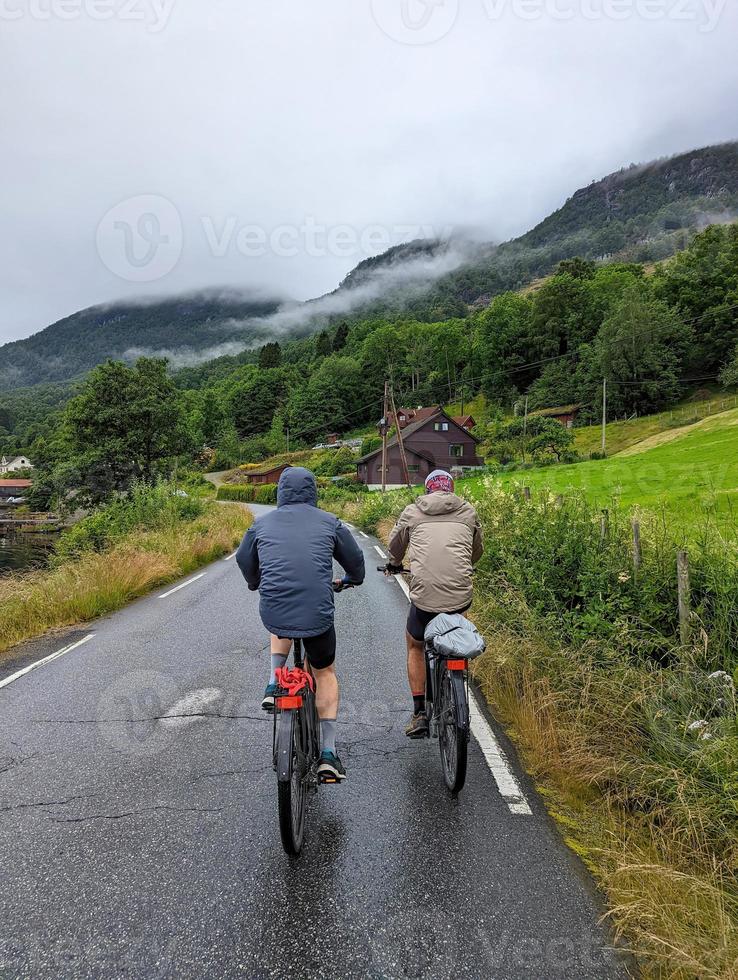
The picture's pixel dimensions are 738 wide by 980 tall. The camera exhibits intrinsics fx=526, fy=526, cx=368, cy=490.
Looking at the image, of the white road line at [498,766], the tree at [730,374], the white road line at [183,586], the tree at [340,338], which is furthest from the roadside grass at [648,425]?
the tree at [340,338]

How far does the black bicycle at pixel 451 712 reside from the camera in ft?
10.5

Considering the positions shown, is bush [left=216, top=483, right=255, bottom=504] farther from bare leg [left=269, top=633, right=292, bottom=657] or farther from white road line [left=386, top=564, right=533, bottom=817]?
bare leg [left=269, top=633, right=292, bottom=657]

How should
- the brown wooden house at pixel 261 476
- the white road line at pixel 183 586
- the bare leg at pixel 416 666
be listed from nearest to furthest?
the bare leg at pixel 416 666, the white road line at pixel 183 586, the brown wooden house at pixel 261 476

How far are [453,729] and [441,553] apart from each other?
116 cm

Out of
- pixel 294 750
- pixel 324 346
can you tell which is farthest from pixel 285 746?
pixel 324 346

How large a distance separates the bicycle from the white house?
470 ft

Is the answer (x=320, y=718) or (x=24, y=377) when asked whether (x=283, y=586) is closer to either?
(x=320, y=718)

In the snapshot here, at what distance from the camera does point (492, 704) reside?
478 cm

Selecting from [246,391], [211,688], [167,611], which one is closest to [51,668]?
[211,688]

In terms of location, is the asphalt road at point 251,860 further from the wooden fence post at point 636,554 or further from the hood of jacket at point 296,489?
the wooden fence post at point 636,554

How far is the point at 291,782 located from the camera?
271cm

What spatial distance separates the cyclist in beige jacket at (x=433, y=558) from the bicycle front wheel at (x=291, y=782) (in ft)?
4.06

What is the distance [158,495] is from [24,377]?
187220 millimetres

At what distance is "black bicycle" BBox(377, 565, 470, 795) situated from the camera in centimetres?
321
